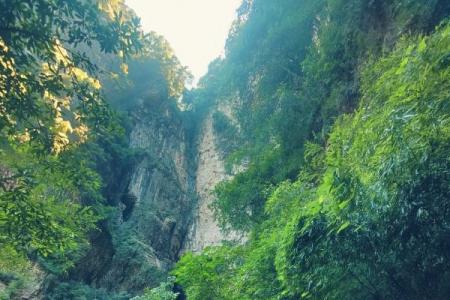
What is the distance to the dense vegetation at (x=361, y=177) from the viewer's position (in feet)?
13.4

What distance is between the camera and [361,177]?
4480mm

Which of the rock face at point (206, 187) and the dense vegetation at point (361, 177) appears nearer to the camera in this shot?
the dense vegetation at point (361, 177)

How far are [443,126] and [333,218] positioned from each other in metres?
1.66

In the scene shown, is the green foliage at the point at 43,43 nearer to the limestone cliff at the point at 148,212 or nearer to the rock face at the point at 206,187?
the limestone cliff at the point at 148,212

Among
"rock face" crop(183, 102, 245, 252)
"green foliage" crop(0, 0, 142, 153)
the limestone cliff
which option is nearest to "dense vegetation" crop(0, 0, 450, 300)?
"green foliage" crop(0, 0, 142, 153)

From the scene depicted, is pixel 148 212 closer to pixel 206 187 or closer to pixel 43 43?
pixel 206 187

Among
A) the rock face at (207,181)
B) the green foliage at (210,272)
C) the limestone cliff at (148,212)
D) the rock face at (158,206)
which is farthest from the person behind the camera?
the rock face at (207,181)

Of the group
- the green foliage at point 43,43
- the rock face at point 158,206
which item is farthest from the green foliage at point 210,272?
the rock face at point 158,206

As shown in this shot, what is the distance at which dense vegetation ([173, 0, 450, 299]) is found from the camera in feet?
13.4

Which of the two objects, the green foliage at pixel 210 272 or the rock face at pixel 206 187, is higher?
the rock face at pixel 206 187

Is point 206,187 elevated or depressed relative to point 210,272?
elevated

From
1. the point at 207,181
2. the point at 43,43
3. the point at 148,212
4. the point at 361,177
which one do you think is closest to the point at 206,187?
the point at 207,181

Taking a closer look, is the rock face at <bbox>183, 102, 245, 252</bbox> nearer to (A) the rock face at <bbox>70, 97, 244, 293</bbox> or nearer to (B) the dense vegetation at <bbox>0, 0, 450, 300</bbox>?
(A) the rock face at <bbox>70, 97, 244, 293</bbox>

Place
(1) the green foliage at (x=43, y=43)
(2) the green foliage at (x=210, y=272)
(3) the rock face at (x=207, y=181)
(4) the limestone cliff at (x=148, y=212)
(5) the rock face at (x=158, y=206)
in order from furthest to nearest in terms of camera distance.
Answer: (3) the rock face at (x=207, y=181) → (5) the rock face at (x=158, y=206) → (4) the limestone cliff at (x=148, y=212) → (2) the green foliage at (x=210, y=272) → (1) the green foliage at (x=43, y=43)
